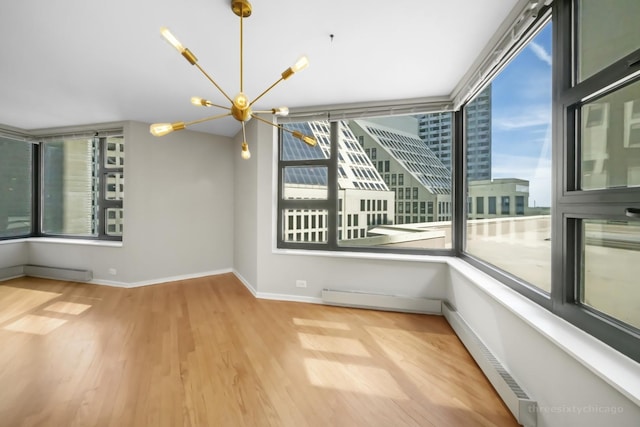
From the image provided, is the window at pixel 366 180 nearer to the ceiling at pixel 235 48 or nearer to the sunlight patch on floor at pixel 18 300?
the ceiling at pixel 235 48

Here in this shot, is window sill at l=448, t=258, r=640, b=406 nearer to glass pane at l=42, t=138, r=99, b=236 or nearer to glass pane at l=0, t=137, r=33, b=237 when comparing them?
glass pane at l=42, t=138, r=99, b=236

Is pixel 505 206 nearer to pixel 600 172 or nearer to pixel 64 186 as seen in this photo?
pixel 600 172

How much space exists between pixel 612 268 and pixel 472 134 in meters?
1.91

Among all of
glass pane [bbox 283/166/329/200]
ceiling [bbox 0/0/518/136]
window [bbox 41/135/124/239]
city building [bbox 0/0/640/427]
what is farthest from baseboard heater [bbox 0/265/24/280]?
glass pane [bbox 283/166/329/200]

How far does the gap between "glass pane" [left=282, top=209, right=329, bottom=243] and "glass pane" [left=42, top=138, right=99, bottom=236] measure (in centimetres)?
332

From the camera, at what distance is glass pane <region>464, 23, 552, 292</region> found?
1613 mm

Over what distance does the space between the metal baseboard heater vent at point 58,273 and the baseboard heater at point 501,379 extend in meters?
5.18

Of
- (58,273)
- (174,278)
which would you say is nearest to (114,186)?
(58,273)

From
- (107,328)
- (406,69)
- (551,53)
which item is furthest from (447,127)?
(107,328)

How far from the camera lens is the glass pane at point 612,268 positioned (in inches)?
42.1

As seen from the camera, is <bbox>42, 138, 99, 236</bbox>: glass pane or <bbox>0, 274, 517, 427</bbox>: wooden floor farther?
<bbox>42, 138, 99, 236</bbox>: glass pane

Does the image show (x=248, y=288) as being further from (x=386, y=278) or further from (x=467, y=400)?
(x=467, y=400)

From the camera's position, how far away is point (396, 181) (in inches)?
127

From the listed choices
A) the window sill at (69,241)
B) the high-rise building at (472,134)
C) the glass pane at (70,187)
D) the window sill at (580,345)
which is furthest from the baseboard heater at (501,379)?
the glass pane at (70,187)
